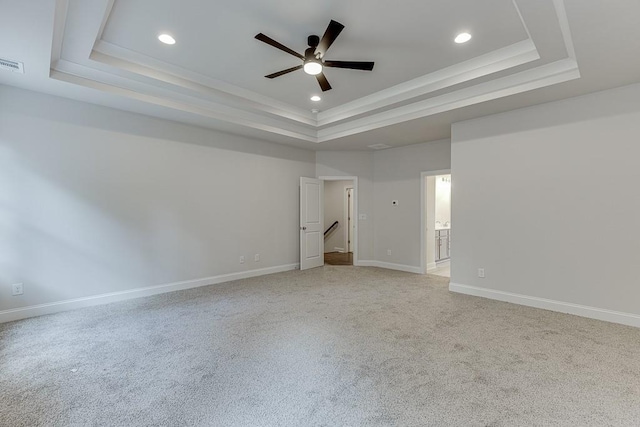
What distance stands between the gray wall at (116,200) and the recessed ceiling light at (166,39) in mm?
1757

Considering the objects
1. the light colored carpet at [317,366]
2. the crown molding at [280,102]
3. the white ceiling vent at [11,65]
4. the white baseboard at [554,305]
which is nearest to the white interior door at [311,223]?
the crown molding at [280,102]

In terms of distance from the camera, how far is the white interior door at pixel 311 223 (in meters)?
6.44

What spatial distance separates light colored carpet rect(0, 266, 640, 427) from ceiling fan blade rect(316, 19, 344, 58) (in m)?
2.77

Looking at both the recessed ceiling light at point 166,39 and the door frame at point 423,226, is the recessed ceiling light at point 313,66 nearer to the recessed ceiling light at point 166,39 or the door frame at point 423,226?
the recessed ceiling light at point 166,39

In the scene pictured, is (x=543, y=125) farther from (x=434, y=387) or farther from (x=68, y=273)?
(x=68, y=273)

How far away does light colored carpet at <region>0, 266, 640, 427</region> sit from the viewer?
1.90m

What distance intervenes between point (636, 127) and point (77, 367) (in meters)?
6.12

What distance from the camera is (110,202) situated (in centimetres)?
413

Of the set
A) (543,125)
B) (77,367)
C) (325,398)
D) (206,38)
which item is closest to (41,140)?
(206,38)

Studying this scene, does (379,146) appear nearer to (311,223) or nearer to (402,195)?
(402,195)

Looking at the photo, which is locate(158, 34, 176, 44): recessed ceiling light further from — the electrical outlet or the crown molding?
the electrical outlet

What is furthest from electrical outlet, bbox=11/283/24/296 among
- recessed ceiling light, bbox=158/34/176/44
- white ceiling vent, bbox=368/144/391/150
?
white ceiling vent, bbox=368/144/391/150

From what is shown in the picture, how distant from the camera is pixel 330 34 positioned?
2473 millimetres

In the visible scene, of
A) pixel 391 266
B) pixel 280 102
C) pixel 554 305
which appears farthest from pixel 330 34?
pixel 391 266
